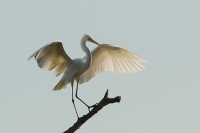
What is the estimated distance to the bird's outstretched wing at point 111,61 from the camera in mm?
20578

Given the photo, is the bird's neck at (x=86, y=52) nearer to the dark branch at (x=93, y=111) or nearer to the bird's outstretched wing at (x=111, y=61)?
the bird's outstretched wing at (x=111, y=61)

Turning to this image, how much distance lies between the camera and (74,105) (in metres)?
19.3

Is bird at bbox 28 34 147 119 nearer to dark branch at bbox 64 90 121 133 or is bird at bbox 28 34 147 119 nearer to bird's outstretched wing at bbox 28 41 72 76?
bird's outstretched wing at bbox 28 41 72 76

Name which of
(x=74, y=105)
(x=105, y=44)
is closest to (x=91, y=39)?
(x=105, y=44)

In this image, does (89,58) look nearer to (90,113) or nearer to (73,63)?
(73,63)

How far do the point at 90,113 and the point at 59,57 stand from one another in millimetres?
3306

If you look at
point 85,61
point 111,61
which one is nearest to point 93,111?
point 85,61

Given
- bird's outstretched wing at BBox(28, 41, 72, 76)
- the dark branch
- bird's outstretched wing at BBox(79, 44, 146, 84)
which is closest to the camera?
the dark branch

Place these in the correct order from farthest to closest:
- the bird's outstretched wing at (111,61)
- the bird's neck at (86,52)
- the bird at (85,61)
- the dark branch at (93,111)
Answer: the bird's outstretched wing at (111,61) < the bird's neck at (86,52) < the bird at (85,61) < the dark branch at (93,111)

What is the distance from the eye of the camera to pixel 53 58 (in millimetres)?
19109

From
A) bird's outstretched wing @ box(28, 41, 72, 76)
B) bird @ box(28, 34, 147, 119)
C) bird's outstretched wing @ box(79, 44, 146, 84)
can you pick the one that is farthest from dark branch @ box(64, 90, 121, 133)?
bird's outstretched wing @ box(79, 44, 146, 84)

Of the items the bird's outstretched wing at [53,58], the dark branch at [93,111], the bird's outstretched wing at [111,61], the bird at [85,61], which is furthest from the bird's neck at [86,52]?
the dark branch at [93,111]

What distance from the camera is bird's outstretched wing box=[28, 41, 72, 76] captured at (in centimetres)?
1811

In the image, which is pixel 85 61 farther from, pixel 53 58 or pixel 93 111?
pixel 93 111
